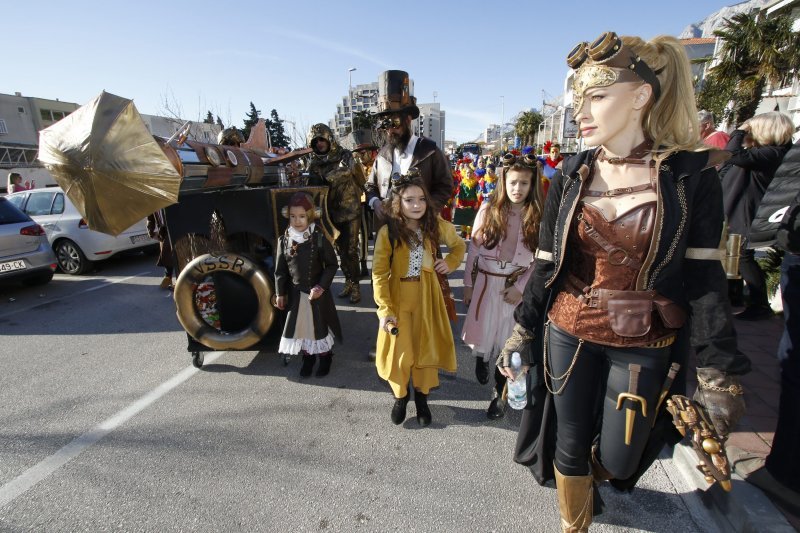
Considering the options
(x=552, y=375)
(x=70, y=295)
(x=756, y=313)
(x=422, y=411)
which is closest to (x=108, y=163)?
(x=422, y=411)

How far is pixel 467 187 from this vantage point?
35.6ft

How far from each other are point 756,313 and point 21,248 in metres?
9.63

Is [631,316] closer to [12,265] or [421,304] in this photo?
[421,304]

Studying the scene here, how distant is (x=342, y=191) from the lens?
5.32 meters

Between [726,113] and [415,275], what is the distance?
16835 mm

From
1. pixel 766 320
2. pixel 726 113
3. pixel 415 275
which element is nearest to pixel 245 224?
pixel 415 275

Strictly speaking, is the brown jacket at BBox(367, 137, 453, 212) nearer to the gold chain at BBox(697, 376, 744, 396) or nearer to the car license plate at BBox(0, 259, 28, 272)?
the gold chain at BBox(697, 376, 744, 396)

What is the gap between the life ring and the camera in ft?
11.1

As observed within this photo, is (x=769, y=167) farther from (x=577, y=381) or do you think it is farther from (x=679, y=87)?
(x=577, y=381)

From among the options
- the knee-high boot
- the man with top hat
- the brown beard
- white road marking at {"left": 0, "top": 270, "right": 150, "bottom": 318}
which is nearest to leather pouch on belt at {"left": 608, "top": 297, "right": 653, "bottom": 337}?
the knee-high boot

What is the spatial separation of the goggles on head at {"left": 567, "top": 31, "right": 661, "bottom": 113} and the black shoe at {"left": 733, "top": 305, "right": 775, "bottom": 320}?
4008mm

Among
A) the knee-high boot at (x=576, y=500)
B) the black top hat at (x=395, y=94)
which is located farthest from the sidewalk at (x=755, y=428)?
the black top hat at (x=395, y=94)

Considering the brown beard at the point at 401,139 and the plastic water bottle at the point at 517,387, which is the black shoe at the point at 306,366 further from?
the plastic water bottle at the point at 517,387

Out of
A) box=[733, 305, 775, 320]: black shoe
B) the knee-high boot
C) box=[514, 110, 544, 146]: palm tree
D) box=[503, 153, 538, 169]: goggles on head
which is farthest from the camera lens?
box=[514, 110, 544, 146]: palm tree
